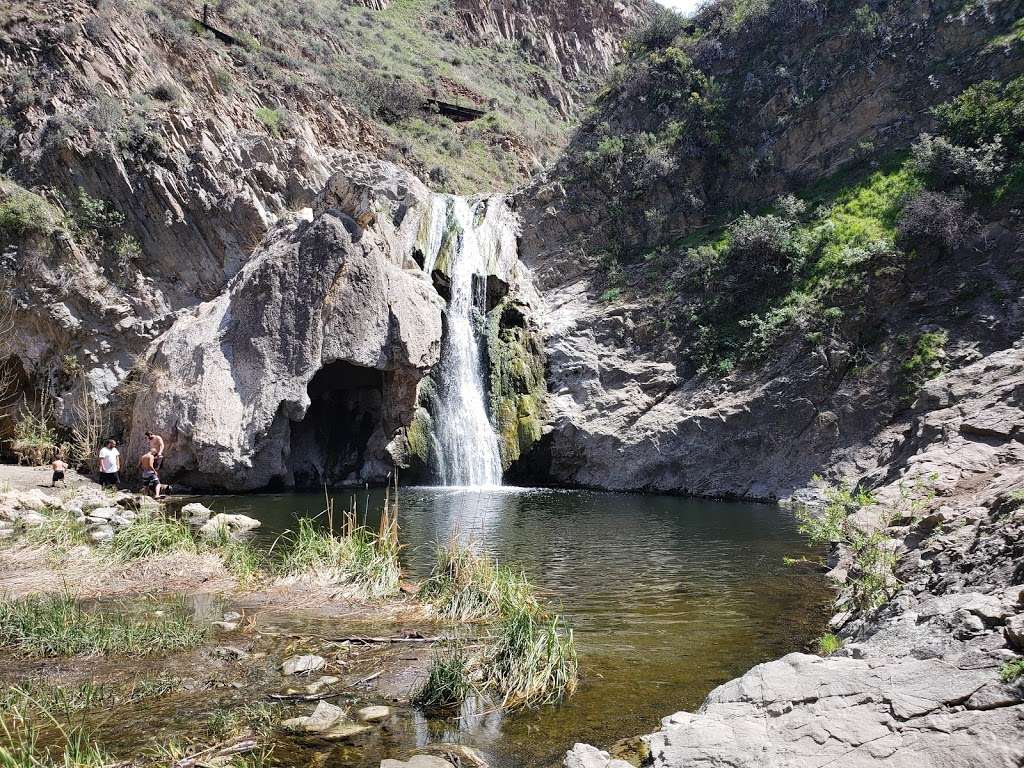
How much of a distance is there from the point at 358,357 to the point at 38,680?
61.3 feet

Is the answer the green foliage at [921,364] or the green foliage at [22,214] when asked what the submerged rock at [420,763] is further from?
the green foliage at [22,214]

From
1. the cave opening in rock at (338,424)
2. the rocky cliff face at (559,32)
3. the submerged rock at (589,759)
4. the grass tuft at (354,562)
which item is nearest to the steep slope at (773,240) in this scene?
the cave opening in rock at (338,424)

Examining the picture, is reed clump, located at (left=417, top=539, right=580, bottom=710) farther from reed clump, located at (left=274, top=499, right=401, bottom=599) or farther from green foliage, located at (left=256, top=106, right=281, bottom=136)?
green foliage, located at (left=256, top=106, right=281, bottom=136)

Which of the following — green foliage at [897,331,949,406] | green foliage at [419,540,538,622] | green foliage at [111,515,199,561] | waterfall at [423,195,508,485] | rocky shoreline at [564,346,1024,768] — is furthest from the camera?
waterfall at [423,195,508,485]

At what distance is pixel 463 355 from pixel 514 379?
2.33 meters

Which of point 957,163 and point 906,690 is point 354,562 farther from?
point 957,163

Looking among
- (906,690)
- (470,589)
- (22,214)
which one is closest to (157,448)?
(22,214)

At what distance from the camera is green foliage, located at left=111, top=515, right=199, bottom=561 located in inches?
430

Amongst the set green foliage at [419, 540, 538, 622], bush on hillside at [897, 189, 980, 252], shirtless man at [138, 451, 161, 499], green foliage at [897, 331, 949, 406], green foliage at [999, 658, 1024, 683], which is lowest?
green foliage at [419, 540, 538, 622]

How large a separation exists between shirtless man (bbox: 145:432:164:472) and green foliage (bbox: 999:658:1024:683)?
2155 centimetres

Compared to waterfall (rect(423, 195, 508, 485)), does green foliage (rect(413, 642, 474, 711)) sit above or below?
below

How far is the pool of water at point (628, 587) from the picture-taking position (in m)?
6.16

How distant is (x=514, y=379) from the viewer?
27734 mm

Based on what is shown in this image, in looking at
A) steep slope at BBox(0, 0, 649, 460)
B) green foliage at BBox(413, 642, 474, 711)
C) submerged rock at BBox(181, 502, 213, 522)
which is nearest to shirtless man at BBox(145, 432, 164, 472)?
steep slope at BBox(0, 0, 649, 460)
